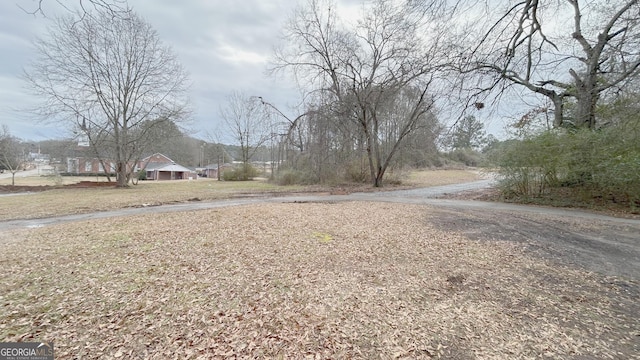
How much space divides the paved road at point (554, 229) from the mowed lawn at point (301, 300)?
65 cm

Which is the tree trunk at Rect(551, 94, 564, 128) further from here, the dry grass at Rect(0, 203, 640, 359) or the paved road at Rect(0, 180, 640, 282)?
the dry grass at Rect(0, 203, 640, 359)

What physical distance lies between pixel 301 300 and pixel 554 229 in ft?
22.1

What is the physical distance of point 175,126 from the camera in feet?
61.9

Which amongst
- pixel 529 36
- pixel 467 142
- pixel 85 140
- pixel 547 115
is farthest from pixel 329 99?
pixel 467 142

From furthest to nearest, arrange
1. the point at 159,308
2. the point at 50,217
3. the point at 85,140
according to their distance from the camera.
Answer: the point at 85,140, the point at 50,217, the point at 159,308

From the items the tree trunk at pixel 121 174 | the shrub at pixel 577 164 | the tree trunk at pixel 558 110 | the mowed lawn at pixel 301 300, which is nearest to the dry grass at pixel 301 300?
the mowed lawn at pixel 301 300

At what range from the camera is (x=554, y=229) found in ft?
19.9

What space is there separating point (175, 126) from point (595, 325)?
72.4ft

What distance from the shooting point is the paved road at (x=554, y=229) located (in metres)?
4.15

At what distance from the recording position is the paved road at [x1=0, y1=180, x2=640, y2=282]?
13.6ft

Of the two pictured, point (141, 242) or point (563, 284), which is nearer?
point (563, 284)

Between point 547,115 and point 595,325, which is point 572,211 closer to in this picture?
point 547,115

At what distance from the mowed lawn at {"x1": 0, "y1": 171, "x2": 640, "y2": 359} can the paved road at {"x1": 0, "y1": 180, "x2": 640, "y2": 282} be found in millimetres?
654

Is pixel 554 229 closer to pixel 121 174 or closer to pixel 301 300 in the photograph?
pixel 301 300
